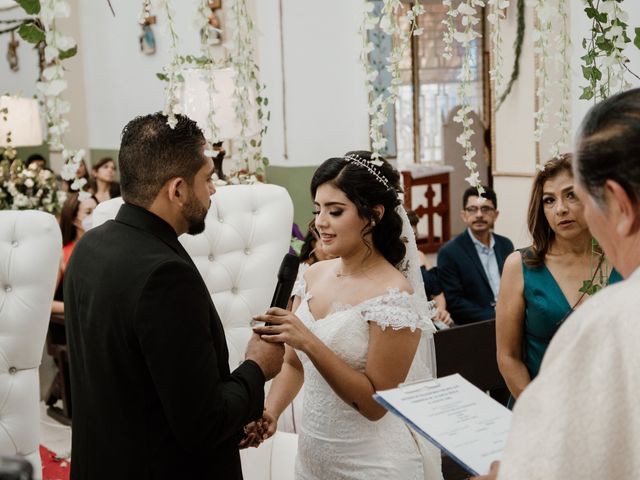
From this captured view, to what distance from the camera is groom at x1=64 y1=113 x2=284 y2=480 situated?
62.7 inches

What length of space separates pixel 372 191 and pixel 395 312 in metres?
0.36

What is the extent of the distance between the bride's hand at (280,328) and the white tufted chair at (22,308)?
627 mm

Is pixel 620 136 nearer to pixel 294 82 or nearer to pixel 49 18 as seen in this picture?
pixel 49 18

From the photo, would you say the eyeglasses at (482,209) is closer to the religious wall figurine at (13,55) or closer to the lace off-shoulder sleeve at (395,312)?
the lace off-shoulder sleeve at (395,312)

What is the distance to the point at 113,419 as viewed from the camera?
169 centimetres

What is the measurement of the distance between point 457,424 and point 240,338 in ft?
4.31

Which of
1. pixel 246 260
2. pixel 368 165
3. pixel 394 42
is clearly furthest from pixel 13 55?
pixel 394 42

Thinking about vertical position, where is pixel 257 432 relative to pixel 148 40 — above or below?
below

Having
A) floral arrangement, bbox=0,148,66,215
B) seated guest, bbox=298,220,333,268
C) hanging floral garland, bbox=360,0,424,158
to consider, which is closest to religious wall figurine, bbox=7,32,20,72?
floral arrangement, bbox=0,148,66,215

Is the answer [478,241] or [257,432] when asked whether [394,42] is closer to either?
[257,432]

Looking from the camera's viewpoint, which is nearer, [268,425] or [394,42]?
[394,42]

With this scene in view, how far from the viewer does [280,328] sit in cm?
194

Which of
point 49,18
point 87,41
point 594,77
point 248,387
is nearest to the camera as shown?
point 49,18

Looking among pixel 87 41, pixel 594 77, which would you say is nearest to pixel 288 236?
pixel 594 77
